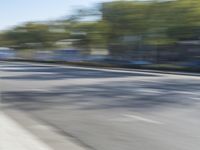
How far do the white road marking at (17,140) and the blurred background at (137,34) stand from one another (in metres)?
29.9

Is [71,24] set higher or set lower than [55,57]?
higher

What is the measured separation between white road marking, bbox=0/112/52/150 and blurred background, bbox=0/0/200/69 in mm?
29928

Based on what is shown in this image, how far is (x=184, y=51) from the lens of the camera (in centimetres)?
4488

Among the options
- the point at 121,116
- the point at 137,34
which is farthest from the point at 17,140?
the point at 137,34

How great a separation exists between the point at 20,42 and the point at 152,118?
250 feet

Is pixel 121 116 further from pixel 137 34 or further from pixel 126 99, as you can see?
pixel 137 34

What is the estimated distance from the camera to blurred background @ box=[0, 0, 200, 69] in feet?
142

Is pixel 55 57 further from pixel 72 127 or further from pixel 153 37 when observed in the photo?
pixel 72 127

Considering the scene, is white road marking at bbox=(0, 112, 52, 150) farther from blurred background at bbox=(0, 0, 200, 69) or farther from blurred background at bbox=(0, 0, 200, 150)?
blurred background at bbox=(0, 0, 200, 69)

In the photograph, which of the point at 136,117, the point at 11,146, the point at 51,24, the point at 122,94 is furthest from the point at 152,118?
the point at 51,24

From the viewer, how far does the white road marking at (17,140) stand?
7848 millimetres

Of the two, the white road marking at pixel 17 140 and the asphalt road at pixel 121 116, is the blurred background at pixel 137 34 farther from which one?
the white road marking at pixel 17 140

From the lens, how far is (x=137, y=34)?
158 feet

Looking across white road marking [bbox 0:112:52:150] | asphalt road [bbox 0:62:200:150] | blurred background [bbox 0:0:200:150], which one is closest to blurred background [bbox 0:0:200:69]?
blurred background [bbox 0:0:200:150]
